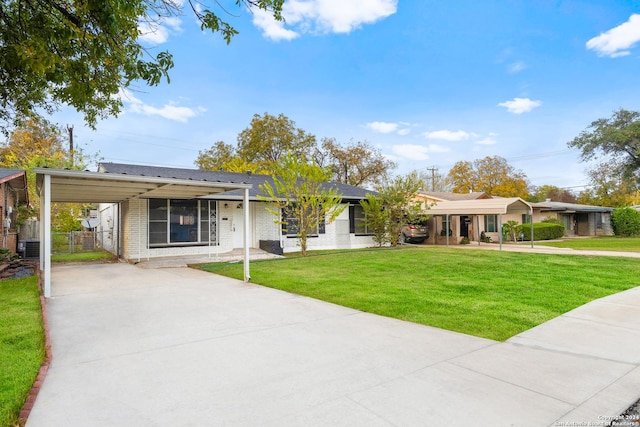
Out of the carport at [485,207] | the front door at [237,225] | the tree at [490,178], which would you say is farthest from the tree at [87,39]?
the tree at [490,178]

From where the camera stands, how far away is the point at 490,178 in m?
42.4

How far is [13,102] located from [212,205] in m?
6.95

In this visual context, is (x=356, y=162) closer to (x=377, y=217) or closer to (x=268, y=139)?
(x=268, y=139)

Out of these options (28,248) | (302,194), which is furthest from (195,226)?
(28,248)

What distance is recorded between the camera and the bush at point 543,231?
75.0ft

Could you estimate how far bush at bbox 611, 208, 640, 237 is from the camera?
25250mm

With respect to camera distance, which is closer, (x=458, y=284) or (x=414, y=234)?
(x=458, y=284)

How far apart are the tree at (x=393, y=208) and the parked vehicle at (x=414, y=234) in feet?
7.89

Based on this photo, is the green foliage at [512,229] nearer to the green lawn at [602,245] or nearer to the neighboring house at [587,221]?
the green lawn at [602,245]

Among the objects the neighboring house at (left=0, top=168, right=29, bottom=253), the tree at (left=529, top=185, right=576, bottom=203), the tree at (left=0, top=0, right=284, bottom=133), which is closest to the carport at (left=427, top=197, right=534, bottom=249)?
the tree at (left=0, top=0, right=284, bottom=133)

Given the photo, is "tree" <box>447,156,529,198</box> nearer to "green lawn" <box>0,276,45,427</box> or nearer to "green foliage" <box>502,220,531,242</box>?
"green foliage" <box>502,220,531,242</box>

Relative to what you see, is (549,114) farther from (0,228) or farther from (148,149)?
(148,149)

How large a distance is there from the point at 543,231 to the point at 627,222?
693 centimetres

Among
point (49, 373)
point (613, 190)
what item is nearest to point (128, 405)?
point (49, 373)
